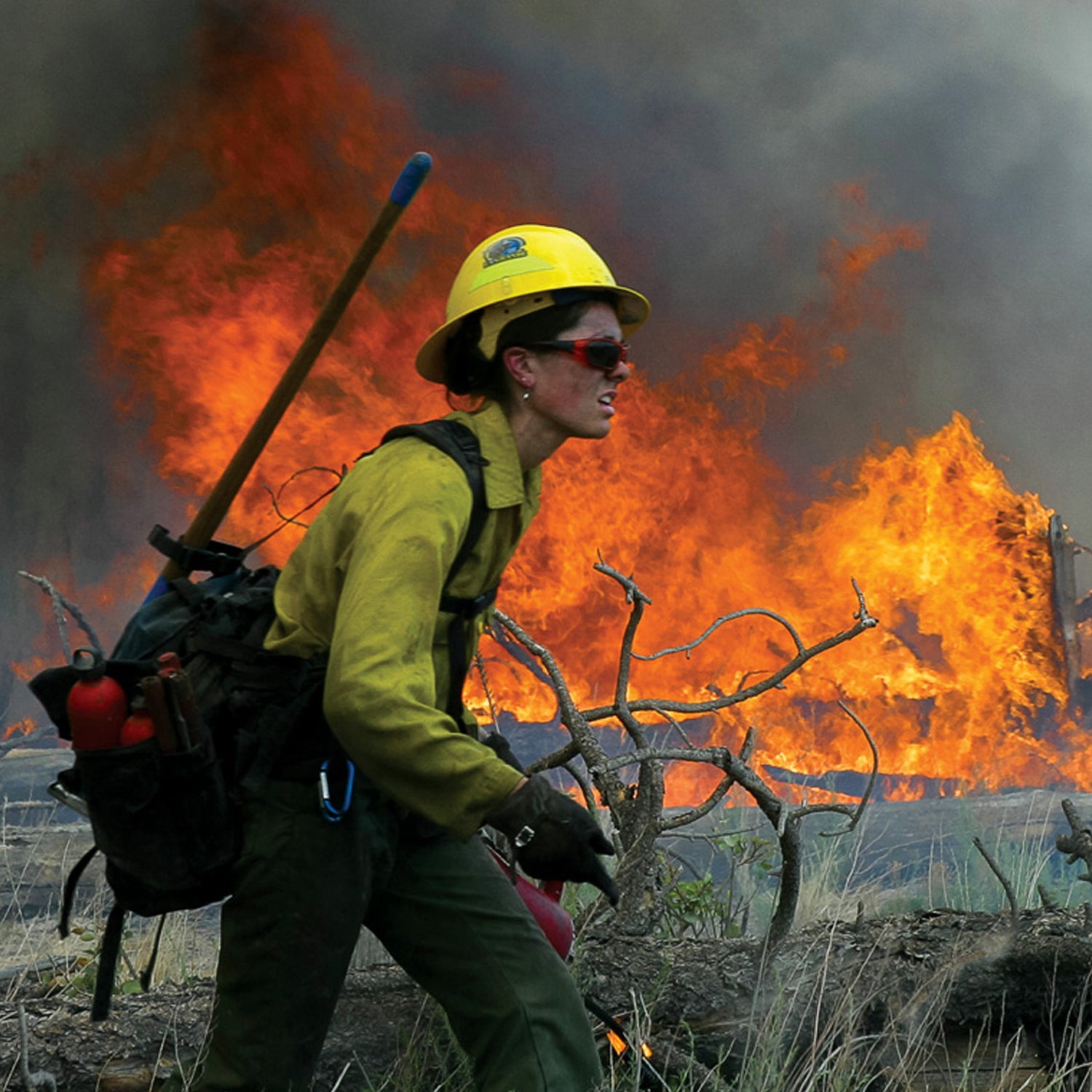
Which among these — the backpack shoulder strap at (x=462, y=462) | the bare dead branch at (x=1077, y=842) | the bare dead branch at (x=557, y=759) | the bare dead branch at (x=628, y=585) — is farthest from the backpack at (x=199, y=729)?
the bare dead branch at (x=1077, y=842)

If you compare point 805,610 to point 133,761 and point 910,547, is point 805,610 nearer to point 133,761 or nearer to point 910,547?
point 910,547

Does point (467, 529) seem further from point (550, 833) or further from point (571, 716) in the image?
point (571, 716)

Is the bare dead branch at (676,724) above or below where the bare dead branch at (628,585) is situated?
below

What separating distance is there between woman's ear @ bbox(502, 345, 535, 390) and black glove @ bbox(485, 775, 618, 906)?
0.72 m

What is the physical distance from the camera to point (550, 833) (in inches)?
60.2

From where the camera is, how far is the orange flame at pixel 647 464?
923 centimetres

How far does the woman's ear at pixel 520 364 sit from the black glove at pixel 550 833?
0.72 meters

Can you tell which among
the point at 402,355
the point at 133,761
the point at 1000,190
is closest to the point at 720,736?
the point at 402,355

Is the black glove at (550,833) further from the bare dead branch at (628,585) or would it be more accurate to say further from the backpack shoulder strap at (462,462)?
the bare dead branch at (628,585)

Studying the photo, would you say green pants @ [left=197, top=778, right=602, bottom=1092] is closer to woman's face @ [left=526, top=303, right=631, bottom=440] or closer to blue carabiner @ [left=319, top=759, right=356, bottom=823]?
blue carabiner @ [left=319, top=759, right=356, bottom=823]

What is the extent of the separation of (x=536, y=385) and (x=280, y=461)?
849 centimetres

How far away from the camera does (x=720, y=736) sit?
9469mm

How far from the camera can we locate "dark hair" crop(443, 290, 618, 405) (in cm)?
197

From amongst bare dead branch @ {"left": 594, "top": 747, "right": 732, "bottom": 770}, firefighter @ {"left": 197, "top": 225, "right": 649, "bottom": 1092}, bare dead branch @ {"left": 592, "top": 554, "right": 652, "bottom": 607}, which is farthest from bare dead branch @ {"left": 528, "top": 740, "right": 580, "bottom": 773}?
Answer: firefighter @ {"left": 197, "top": 225, "right": 649, "bottom": 1092}
